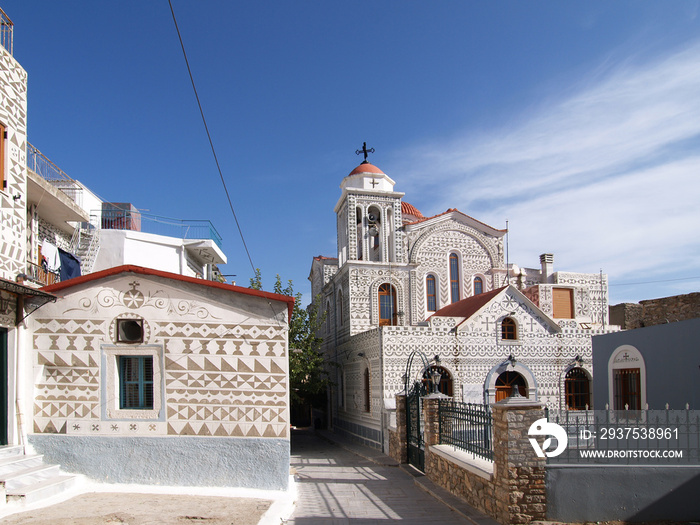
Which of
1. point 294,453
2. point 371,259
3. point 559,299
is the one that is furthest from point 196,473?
point 559,299

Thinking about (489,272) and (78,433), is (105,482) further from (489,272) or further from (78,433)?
(489,272)

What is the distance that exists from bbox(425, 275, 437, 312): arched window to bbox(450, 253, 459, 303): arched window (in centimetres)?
82

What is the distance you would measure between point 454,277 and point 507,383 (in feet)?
20.8

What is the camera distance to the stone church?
19.5 meters

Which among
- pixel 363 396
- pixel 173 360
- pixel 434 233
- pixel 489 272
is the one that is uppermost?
pixel 434 233

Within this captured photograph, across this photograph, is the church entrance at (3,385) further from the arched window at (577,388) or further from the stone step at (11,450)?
the arched window at (577,388)

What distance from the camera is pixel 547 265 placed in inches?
1039

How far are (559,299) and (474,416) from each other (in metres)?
15.5

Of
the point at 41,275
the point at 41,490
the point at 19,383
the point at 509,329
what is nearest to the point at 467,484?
the point at 41,490

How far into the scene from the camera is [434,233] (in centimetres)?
2512

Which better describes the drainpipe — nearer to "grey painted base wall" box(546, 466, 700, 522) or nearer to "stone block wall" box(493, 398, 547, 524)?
"stone block wall" box(493, 398, 547, 524)

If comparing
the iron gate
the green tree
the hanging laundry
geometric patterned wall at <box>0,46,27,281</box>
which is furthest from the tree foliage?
geometric patterned wall at <box>0,46,27,281</box>

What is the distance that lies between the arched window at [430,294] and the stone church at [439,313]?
0.14 ft

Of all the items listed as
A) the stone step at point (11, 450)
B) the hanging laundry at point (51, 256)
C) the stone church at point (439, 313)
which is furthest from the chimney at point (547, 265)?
the stone step at point (11, 450)
